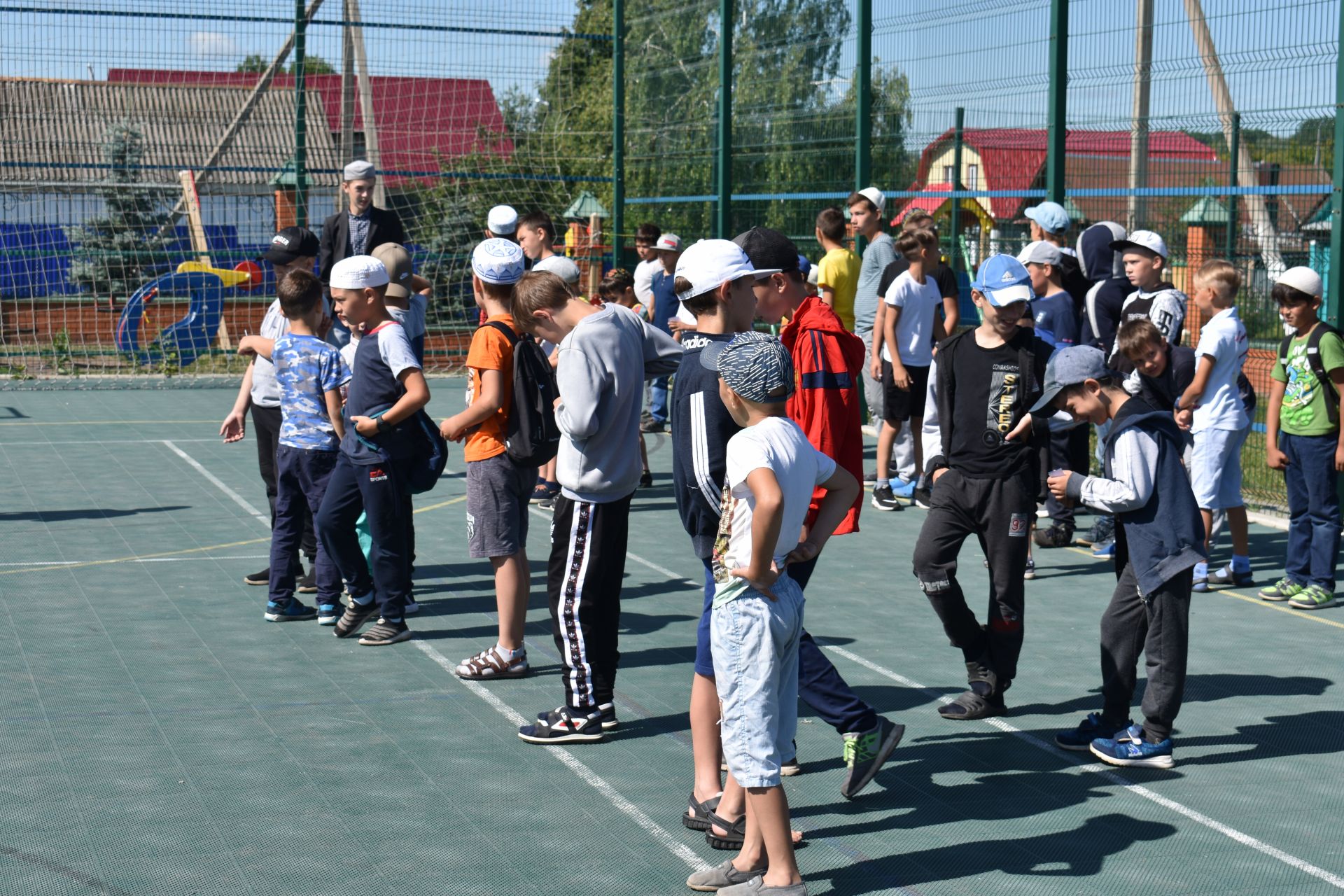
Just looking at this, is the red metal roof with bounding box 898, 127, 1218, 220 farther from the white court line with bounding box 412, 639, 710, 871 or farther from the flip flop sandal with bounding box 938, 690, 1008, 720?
the white court line with bounding box 412, 639, 710, 871

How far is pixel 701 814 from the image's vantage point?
5039 millimetres

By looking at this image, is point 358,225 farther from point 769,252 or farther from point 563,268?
point 769,252

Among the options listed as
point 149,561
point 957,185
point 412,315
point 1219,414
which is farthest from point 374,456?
point 957,185

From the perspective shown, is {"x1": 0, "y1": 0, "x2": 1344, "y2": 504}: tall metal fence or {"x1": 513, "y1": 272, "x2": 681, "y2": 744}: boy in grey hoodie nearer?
{"x1": 513, "y1": 272, "x2": 681, "y2": 744}: boy in grey hoodie

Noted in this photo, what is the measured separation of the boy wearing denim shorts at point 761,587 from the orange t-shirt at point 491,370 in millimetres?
2211

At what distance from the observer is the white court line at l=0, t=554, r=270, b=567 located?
8.88m

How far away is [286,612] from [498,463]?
6.01ft

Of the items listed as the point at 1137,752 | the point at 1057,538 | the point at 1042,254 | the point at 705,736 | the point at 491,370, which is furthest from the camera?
the point at 1057,538

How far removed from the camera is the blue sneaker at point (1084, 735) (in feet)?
19.5

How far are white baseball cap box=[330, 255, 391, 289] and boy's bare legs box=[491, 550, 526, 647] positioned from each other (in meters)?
1.49

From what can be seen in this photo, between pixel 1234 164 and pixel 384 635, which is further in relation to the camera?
pixel 1234 164

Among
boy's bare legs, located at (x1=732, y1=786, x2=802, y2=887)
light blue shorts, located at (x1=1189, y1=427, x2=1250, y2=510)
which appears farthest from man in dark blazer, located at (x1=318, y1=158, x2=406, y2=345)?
boy's bare legs, located at (x1=732, y1=786, x2=802, y2=887)

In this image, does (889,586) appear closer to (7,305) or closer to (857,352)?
(857,352)

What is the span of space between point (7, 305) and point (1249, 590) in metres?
16.4
